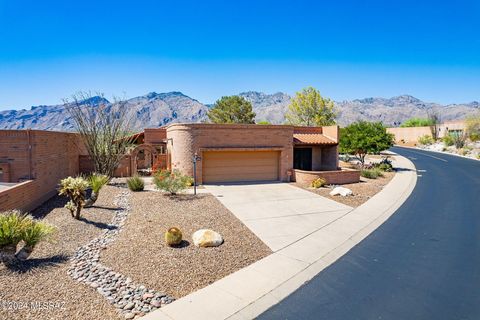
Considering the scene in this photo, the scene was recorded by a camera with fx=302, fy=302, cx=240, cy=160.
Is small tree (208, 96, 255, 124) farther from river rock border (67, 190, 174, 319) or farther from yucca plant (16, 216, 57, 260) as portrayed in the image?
yucca plant (16, 216, 57, 260)

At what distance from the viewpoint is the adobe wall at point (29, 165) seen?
1145 centimetres

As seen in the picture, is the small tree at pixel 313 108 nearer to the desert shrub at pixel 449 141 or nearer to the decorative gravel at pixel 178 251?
the desert shrub at pixel 449 141

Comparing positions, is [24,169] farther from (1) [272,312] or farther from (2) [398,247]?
(2) [398,247]

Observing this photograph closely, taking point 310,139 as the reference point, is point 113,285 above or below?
below

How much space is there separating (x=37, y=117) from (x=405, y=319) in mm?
179265

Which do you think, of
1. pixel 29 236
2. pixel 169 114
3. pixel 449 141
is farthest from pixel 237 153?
pixel 169 114

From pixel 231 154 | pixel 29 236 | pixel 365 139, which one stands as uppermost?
pixel 365 139

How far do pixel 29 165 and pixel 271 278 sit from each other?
471 inches

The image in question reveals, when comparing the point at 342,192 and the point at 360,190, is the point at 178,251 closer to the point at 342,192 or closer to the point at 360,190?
the point at 342,192

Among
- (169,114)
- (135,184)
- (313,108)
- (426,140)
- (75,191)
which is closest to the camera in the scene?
(75,191)

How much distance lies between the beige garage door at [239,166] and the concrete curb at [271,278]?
10253mm

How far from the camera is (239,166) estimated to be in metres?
21.4

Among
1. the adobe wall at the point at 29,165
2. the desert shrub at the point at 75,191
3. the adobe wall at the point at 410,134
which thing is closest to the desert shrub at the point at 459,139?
the adobe wall at the point at 410,134

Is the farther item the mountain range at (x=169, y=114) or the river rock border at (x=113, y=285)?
the mountain range at (x=169, y=114)
